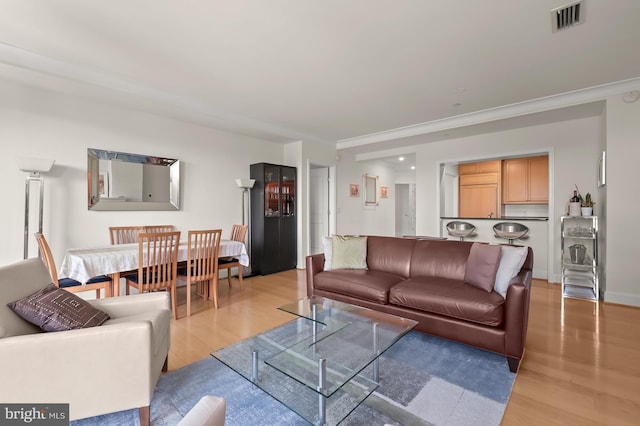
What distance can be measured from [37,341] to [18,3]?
2.39 meters

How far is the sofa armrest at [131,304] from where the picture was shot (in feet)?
6.32

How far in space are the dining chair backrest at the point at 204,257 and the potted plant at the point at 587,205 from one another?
4868mm

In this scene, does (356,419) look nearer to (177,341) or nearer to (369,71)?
(177,341)

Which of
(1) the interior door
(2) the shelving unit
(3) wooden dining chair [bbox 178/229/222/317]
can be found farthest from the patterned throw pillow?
(1) the interior door

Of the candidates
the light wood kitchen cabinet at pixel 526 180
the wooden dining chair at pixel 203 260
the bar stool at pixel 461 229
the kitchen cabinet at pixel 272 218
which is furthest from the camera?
the light wood kitchen cabinet at pixel 526 180

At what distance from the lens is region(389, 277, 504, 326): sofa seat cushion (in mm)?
2141

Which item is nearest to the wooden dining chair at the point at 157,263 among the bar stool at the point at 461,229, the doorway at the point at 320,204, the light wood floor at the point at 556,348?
the light wood floor at the point at 556,348

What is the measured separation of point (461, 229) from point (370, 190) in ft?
9.02

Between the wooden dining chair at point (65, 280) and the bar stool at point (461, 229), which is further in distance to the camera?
the bar stool at point (461, 229)

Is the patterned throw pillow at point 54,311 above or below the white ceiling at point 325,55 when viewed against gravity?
below

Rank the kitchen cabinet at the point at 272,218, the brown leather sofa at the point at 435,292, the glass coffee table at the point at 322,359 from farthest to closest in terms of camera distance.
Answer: the kitchen cabinet at the point at 272,218 → the brown leather sofa at the point at 435,292 → the glass coffee table at the point at 322,359

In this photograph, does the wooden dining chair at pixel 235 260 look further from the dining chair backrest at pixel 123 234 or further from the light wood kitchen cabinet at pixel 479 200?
the light wood kitchen cabinet at pixel 479 200

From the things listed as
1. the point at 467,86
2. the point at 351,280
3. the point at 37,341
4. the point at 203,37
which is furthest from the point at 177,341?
the point at 467,86
